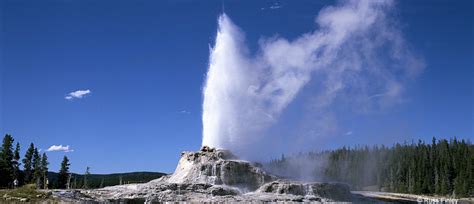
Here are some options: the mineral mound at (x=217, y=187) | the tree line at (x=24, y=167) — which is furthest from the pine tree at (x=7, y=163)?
the mineral mound at (x=217, y=187)

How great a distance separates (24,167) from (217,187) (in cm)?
4062

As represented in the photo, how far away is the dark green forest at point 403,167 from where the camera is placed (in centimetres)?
9076

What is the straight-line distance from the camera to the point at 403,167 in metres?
109

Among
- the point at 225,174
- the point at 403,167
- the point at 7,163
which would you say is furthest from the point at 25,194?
the point at 403,167

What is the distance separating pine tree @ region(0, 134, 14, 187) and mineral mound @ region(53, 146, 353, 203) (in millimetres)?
23410

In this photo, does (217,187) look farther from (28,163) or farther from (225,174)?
(28,163)

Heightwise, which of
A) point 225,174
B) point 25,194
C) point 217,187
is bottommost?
point 25,194

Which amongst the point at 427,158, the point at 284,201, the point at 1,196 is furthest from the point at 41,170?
the point at 427,158

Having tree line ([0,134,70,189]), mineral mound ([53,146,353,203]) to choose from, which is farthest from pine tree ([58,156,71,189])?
mineral mound ([53,146,353,203])

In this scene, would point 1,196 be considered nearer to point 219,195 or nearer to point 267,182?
point 219,195

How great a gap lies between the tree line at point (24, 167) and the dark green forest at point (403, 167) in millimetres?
31315

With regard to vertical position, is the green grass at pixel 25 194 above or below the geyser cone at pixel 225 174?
below

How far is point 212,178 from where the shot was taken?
50344 mm

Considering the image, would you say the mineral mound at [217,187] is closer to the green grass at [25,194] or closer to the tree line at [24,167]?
the green grass at [25,194]
